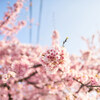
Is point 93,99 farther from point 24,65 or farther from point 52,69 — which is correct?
point 24,65

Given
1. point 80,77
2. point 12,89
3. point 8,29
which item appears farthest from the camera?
point 8,29

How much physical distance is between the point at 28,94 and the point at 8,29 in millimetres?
6430

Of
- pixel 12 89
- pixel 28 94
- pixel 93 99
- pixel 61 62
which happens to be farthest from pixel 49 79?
pixel 61 62

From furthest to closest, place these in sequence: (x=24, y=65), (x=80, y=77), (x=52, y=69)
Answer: (x=24, y=65)
(x=80, y=77)
(x=52, y=69)

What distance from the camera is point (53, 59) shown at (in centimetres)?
Answer: 292

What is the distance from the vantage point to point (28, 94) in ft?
37.0

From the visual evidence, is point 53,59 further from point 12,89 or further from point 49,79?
point 12,89

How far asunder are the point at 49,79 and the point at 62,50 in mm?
6185

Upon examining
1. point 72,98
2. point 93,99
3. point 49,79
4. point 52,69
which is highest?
point 52,69

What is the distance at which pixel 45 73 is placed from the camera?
28.7 ft

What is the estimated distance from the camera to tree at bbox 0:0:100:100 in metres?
3.12

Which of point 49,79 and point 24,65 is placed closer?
point 24,65

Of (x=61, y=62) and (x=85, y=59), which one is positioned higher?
(x=61, y=62)

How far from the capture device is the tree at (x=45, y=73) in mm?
3125
